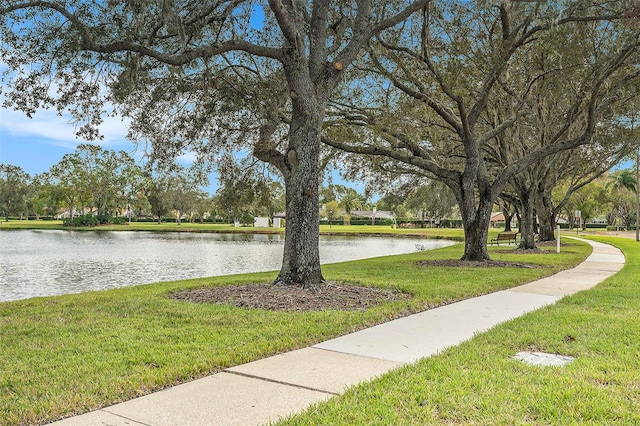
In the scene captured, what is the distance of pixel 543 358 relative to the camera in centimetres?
520

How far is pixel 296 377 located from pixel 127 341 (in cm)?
219

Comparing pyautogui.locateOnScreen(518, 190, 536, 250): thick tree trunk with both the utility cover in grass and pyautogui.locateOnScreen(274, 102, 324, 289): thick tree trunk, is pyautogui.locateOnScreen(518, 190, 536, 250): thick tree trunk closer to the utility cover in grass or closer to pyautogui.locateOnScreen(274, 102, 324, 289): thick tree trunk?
pyautogui.locateOnScreen(274, 102, 324, 289): thick tree trunk

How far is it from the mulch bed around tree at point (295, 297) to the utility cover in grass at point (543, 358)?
9.80 feet

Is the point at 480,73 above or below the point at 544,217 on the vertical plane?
above

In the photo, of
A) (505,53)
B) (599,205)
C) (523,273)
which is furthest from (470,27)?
(599,205)

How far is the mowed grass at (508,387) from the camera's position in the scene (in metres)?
3.61

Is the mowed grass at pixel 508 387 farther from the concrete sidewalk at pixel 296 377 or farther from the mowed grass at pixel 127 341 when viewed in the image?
the mowed grass at pixel 127 341

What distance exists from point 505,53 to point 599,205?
65.3 m

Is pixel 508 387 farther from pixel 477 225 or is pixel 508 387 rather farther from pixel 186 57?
pixel 477 225

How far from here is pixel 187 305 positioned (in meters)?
8.09

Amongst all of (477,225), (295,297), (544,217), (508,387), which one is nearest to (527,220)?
(544,217)

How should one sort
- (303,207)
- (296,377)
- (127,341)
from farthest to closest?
(303,207)
(127,341)
(296,377)

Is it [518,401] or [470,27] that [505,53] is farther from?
[518,401]

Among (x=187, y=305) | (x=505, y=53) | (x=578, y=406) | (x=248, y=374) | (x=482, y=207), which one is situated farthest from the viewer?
(x=482, y=207)
